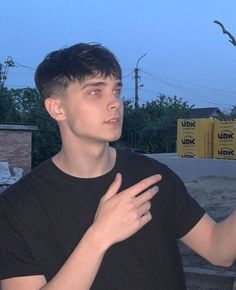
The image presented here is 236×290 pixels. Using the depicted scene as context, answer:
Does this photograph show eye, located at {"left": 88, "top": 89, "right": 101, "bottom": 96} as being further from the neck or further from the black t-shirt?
the black t-shirt

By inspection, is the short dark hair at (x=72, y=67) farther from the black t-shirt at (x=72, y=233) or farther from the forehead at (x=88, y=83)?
the black t-shirt at (x=72, y=233)

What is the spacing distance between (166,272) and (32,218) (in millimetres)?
487

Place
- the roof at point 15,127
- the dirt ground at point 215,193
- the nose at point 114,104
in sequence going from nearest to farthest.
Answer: the nose at point 114,104 < the dirt ground at point 215,193 < the roof at point 15,127

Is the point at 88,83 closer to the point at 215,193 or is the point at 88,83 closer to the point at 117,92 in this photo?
the point at 117,92

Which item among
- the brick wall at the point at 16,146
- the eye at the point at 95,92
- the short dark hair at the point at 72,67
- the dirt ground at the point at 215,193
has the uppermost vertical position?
the short dark hair at the point at 72,67

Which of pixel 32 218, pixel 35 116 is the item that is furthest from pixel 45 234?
pixel 35 116

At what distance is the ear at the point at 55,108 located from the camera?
7.26 feet

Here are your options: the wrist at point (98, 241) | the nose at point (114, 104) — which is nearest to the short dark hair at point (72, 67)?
the nose at point (114, 104)

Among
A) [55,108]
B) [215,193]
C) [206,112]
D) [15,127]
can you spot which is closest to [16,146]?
[15,127]

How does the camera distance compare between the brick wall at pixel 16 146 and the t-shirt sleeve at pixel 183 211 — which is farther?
the brick wall at pixel 16 146

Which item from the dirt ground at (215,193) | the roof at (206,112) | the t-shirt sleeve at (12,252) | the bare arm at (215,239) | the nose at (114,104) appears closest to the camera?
the t-shirt sleeve at (12,252)

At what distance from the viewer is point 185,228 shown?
2.28 metres

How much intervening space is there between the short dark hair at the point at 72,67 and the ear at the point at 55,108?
0.02 meters

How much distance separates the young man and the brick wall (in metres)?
24.4
